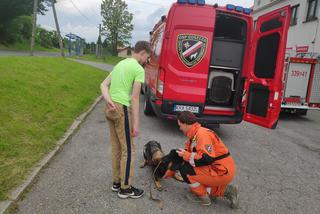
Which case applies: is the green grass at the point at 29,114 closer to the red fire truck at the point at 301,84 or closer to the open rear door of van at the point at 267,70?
the open rear door of van at the point at 267,70

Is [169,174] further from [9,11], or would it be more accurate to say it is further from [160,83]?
[9,11]

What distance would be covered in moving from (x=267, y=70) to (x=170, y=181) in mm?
3065

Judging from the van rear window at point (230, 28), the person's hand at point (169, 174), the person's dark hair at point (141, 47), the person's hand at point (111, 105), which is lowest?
the person's hand at point (169, 174)

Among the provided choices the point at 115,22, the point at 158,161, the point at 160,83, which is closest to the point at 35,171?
the point at 158,161

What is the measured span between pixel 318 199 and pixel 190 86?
3270 mm

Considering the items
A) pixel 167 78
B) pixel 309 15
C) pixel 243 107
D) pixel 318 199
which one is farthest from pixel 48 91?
pixel 309 15

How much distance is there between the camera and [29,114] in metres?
6.29

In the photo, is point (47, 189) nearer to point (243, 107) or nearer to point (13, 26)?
point (243, 107)

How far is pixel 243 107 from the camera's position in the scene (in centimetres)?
668

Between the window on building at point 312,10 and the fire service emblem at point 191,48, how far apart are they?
1782cm

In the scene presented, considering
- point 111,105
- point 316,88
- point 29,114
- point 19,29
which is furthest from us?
point 19,29

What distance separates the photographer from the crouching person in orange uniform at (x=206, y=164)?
3.41 meters

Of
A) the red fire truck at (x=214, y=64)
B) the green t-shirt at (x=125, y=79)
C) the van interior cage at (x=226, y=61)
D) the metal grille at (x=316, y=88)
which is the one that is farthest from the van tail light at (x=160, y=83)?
the metal grille at (x=316, y=88)

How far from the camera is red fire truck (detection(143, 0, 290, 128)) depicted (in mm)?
5898
